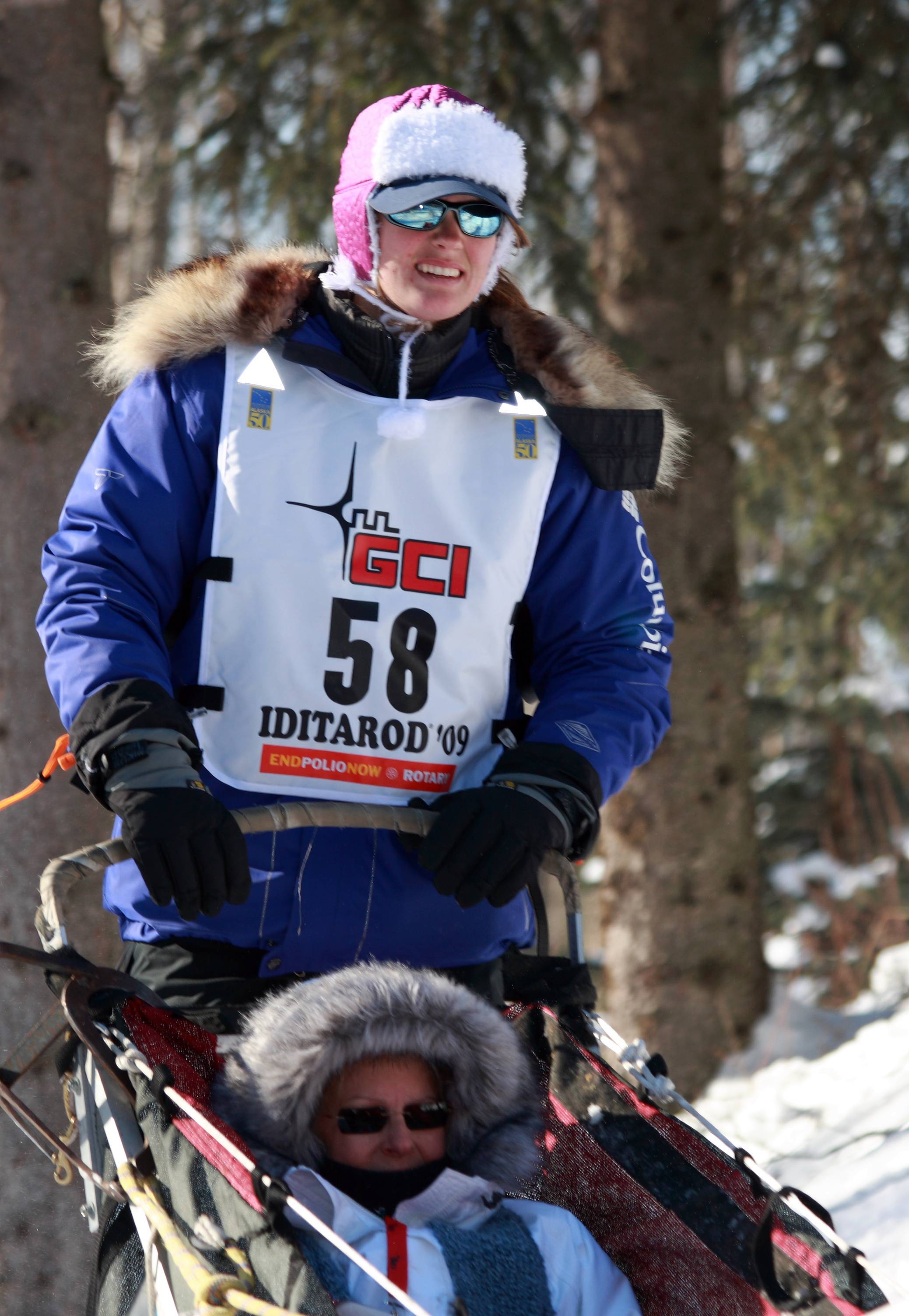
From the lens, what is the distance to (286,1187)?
161cm

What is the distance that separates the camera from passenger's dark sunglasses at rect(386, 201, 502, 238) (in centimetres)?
226

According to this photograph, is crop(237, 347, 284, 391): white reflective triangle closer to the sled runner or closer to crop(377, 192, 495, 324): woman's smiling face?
crop(377, 192, 495, 324): woman's smiling face

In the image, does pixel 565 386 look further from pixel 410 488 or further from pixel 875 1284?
pixel 875 1284

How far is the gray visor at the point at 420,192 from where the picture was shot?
7.32 ft

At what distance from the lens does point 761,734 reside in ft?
26.3

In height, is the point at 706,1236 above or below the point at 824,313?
below

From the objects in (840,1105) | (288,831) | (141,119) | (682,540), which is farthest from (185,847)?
(141,119)

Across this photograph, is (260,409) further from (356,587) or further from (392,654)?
(392,654)

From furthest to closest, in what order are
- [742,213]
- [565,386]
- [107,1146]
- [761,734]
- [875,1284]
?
[761,734] → [742,213] → [565,386] → [107,1146] → [875,1284]

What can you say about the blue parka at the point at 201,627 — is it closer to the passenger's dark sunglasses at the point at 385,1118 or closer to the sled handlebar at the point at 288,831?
the sled handlebar at the point at 288,831

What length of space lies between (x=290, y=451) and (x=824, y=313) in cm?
427

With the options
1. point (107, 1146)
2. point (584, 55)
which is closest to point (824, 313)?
point (584, 55)

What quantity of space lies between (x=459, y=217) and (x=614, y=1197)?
1.65 metres

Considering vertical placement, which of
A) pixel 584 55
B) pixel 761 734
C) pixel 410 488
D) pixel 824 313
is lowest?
pixel 761 734
